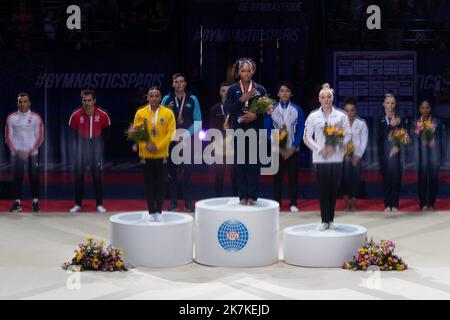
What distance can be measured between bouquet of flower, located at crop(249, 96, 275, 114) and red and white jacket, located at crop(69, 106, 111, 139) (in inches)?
147

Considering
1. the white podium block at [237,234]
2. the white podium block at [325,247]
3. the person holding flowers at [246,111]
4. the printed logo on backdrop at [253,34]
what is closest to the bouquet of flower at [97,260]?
the white podium block at [237,234]

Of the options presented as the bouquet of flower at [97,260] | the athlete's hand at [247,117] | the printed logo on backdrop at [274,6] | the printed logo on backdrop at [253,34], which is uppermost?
the printed logo on backdrop at [274,6]

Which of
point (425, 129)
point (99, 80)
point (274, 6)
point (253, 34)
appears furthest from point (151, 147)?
point (274, 6)

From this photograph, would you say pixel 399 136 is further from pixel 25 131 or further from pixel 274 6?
pixel 274 6

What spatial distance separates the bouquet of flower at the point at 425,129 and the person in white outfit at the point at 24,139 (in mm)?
5291

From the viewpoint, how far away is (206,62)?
1709cm

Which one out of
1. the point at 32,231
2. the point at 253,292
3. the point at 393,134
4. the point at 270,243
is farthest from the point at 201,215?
the point at 393,134

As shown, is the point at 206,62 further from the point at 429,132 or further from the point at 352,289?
the point at 352,289

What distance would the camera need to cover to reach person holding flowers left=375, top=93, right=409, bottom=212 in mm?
11453

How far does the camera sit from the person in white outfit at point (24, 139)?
11.6m

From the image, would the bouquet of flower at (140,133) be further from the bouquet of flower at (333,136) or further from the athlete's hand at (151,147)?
the bouquet of flower at (333,136)

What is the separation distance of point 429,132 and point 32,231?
5538mm

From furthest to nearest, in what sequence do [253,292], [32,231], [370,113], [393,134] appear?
[370,113], [393,134], [32,231], [253,292]

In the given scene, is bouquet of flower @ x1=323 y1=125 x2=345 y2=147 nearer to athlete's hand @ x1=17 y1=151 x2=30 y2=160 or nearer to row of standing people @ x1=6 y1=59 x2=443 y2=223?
row of standing people @ x1=6 y1=59 x2=443 y2=223
